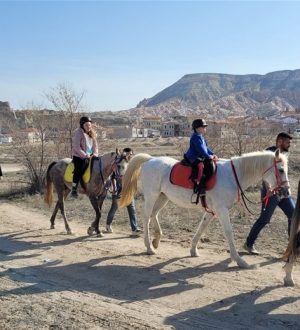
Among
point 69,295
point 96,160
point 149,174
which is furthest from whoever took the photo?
point 96,160

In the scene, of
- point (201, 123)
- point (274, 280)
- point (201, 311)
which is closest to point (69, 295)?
point (201, 311)

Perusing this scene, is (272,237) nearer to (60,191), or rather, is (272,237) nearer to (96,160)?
(96,160)

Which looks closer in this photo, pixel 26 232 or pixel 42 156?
pixel 26 232

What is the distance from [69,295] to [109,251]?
2.38 m

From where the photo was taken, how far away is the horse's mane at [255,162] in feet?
22.8

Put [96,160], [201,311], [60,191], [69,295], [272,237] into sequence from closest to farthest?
[201,311]
[69,295]
[272,237]
[96,160]
[60,191]

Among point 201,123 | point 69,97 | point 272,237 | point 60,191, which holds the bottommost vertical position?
point 272,237

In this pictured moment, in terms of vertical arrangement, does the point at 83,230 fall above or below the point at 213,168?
below

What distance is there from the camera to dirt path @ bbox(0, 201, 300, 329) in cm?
499

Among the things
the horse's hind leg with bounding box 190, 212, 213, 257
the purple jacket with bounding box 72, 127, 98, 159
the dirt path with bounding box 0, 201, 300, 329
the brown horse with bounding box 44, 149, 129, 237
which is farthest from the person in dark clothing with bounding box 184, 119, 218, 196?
the purple jacket with bounding box 72, 127, 98, 159

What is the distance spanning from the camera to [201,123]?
7379 millimetres

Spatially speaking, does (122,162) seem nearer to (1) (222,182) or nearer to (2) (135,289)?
(1) (222,182)

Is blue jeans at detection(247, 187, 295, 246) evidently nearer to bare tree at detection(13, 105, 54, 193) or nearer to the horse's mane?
the horse's mane

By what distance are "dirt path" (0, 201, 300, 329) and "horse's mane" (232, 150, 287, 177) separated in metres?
1.53
